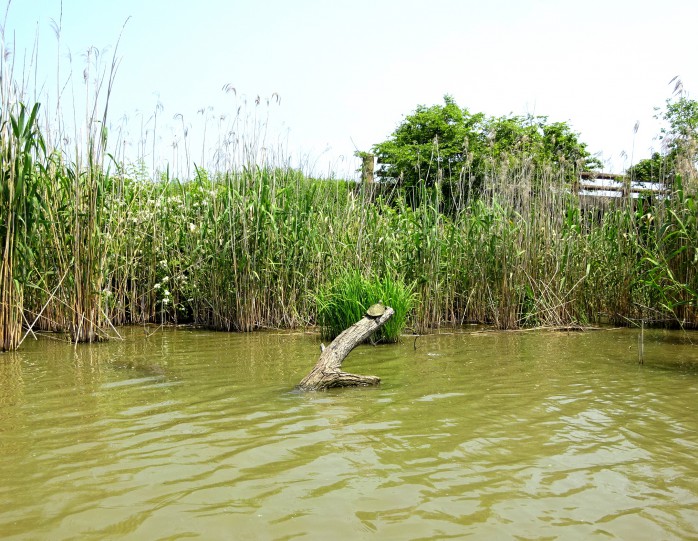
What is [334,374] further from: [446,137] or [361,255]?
[446,137]

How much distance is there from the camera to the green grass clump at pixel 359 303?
650cm

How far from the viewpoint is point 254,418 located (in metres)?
3.52

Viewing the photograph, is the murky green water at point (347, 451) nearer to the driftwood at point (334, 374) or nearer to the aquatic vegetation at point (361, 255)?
the driftwood at point (334, 374)

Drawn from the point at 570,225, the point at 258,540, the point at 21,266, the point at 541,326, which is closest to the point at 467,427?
the point at 258,540

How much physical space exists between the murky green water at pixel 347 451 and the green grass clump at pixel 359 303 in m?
1.28

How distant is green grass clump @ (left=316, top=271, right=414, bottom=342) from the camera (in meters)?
6.50

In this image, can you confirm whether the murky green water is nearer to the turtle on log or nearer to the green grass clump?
the turtle on log

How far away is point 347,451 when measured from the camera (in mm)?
2965

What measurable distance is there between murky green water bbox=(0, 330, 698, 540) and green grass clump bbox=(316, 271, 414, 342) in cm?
128

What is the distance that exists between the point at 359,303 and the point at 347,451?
138 inches

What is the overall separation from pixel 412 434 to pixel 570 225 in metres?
5.47

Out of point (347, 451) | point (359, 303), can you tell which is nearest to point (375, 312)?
point (359, 303)

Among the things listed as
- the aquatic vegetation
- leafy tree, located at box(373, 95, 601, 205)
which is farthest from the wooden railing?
leafy tree, located at box(373, 95, 601, 205)

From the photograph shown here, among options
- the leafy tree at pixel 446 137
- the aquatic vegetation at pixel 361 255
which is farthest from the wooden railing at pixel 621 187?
the leafy tree at pixel 446 137
